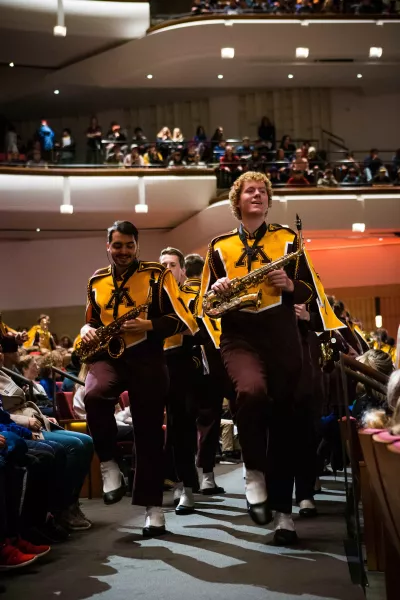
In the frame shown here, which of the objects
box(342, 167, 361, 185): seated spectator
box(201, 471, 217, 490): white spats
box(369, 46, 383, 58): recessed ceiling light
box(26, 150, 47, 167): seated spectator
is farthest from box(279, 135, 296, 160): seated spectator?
box(201, 471, 217, 490): white spats

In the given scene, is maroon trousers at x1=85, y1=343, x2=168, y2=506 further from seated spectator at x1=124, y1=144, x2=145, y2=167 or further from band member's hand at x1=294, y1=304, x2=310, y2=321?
seated spectator at x1=124, y1=144, x2=145, y2=167

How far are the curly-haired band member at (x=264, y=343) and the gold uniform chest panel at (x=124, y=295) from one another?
419mm

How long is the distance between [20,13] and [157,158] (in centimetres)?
476

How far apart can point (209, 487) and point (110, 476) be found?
239cm

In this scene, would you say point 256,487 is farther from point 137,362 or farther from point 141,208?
point 141,208

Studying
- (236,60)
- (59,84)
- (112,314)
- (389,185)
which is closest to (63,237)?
(59,84)

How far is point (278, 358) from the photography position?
4.09 m

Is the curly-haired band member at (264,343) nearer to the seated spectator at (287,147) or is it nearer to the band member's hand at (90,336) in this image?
the band member's hand at (90,336)

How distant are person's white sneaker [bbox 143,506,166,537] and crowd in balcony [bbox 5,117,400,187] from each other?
44.5 ft

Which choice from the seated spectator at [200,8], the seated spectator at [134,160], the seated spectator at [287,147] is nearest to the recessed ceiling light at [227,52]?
the seated spectator at [200,8]

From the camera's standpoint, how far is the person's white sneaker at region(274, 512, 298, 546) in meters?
4.15

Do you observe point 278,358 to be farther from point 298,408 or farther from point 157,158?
point 157,158

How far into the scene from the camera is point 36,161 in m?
18.0

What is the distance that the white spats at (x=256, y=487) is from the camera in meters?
3.85
